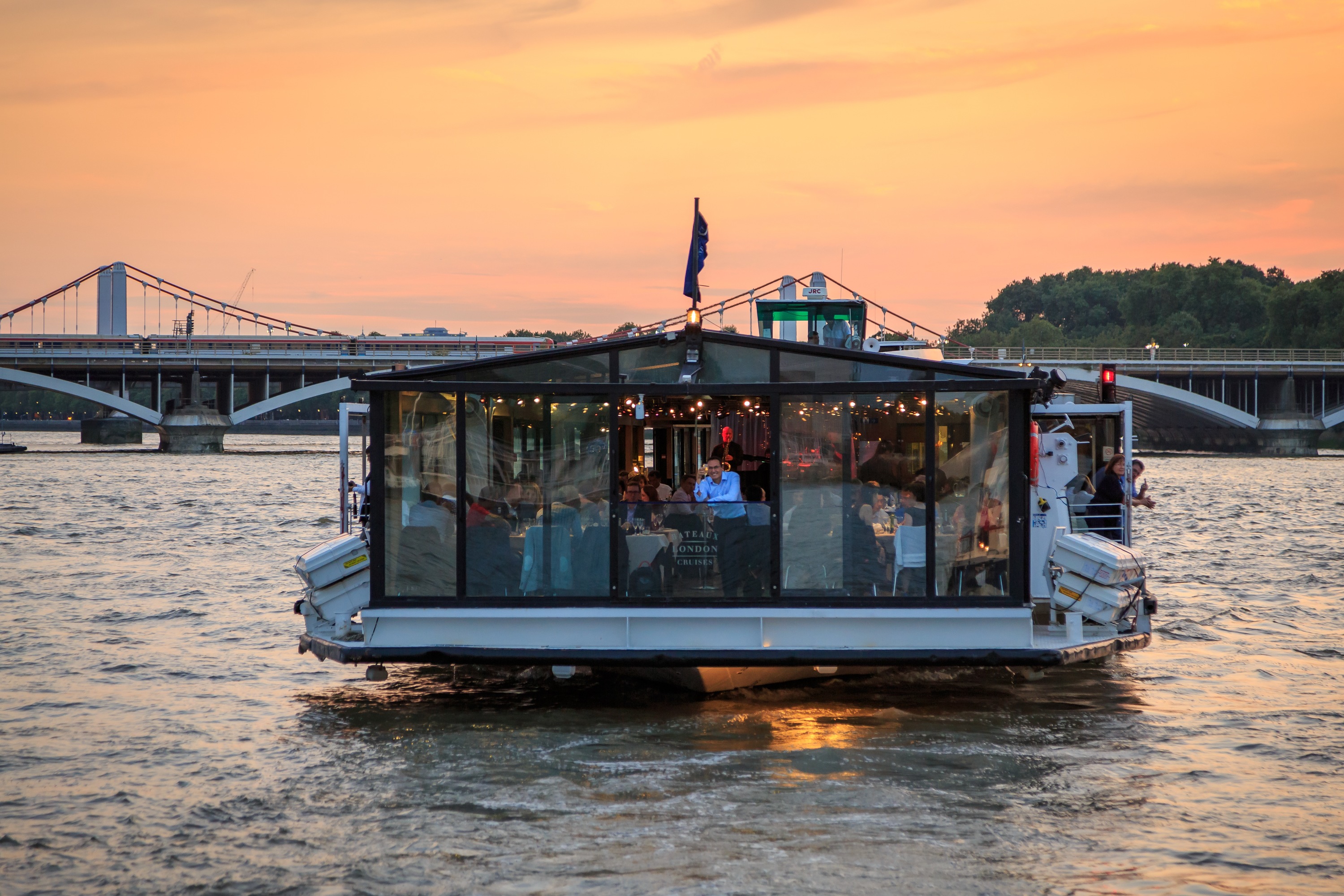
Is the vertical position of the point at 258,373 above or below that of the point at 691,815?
above

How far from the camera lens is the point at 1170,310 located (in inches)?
5541

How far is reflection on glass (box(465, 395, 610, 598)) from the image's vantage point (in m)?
10.4

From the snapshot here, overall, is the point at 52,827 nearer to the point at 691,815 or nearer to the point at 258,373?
the point at 691,815

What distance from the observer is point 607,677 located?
1298 centimetres

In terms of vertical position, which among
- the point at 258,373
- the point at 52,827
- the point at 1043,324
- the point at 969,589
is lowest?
the point at 52,827

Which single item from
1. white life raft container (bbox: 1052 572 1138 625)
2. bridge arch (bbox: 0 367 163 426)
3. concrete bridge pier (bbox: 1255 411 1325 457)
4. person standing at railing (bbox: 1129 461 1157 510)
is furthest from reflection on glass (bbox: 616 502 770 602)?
concrete bridge pier (bbox: 1255 411 1325 457)

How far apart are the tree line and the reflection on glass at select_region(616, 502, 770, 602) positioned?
111 meters

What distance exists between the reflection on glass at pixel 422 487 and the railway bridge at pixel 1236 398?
223 feet

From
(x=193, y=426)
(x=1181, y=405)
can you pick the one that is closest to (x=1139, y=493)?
(x=1181, y=405)

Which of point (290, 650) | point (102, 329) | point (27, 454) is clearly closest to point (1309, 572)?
point (290, 650)

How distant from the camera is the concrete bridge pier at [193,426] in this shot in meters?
81.7

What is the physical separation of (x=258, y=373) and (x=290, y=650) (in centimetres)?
7006

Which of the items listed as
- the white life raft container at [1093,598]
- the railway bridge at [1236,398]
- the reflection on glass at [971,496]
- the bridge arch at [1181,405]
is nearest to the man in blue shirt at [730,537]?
the reflection on glass at [971,496]

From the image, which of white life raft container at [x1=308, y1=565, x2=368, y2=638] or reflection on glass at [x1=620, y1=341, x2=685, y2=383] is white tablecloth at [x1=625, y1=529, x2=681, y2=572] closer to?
reflection on glass at [x1=620, y1=341, x2=685, y2=383]
